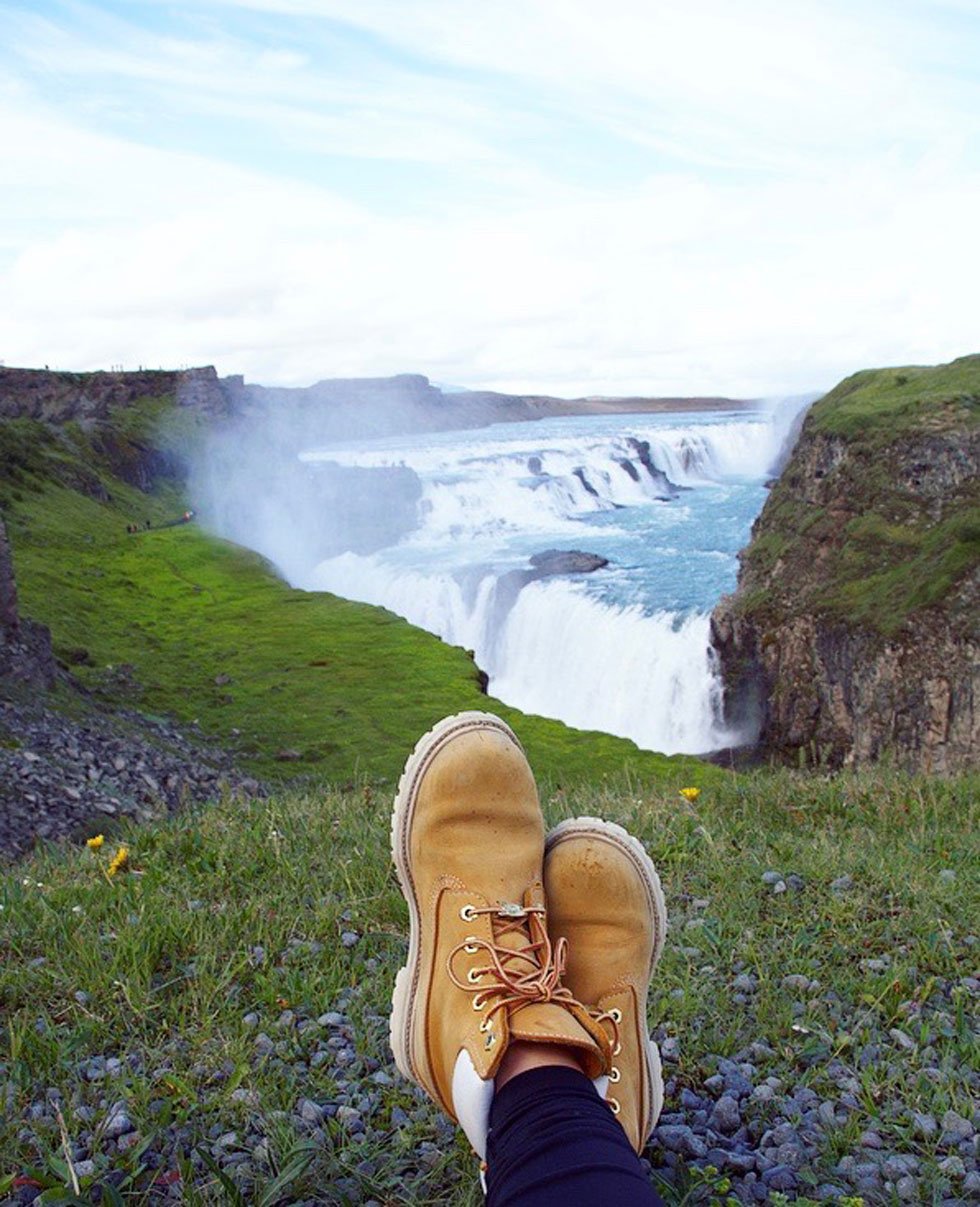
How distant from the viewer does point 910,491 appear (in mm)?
31719

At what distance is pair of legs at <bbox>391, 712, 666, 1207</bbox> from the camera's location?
88.9 inches

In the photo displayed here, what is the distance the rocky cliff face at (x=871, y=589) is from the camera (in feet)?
85.1

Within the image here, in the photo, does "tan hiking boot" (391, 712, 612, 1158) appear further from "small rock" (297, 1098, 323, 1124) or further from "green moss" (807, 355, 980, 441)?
"green moss" (807, 355, 980, 441)

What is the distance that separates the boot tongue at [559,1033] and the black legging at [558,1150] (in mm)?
57

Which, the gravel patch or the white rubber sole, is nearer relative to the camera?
the white rubber sole

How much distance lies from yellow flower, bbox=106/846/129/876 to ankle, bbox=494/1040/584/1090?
2810mm

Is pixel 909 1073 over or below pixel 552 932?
below

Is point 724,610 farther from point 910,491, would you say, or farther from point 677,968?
point 677,968

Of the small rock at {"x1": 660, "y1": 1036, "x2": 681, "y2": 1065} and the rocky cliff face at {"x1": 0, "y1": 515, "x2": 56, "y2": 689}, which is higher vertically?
the small rock at {"x1": 660, "y1": 1036, "x2": 681, "y2": 1065}

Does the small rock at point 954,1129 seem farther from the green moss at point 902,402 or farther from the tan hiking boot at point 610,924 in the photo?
the green moss at point 902,402

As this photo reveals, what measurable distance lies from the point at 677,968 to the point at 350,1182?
1.54 meters

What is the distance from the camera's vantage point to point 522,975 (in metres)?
2.83

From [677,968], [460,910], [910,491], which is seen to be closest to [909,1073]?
[677,968]

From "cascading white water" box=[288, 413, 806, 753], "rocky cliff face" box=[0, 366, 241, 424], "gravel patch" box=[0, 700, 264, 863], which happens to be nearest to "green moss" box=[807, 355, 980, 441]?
"cascading white water" box=[288, 413, 806, 753]
